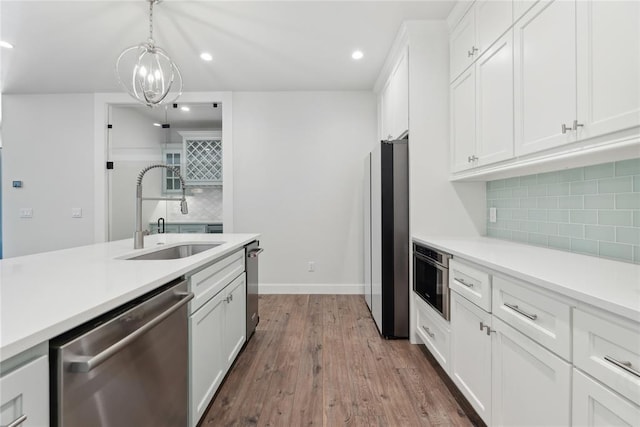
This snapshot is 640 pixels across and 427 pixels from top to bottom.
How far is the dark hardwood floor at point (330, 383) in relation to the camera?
1.55 m

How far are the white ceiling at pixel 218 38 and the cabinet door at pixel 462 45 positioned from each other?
0.21 meters

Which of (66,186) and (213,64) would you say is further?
(66,186)

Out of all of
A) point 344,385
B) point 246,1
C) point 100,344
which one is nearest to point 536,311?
point 344,385

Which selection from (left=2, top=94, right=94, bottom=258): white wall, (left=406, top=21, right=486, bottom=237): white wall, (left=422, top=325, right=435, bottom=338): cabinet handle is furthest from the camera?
(left=2, top=94, right=94, bottom=258): white wall

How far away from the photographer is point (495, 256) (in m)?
1.43

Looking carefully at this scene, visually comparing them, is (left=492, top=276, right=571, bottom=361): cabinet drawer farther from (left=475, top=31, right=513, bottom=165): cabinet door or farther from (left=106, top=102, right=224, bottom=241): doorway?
(left=106, top=102, right=224, bottom=241): doorway

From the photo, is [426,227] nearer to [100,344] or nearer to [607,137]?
[607,137]

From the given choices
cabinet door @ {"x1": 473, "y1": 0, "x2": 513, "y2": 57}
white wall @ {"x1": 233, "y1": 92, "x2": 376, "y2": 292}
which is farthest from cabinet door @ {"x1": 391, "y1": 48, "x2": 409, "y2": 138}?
white wall @ {"x1": 233, "y1": 92, "x2": 376, "y2": 292}

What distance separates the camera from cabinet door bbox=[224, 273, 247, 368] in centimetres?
183

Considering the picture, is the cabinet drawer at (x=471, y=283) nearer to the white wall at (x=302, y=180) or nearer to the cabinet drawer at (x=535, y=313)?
the cabinet drawer at (x=535, y=313)

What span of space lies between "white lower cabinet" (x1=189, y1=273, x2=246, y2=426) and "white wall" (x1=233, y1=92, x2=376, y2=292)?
170cm

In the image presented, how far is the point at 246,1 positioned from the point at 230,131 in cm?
182

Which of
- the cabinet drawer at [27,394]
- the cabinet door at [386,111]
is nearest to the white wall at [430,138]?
the cabinet door at [386,111]

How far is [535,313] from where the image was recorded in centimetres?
104
